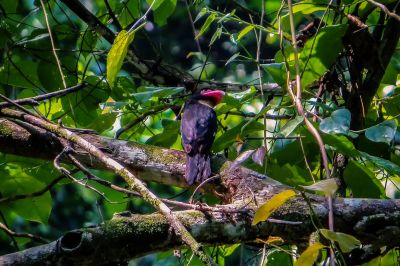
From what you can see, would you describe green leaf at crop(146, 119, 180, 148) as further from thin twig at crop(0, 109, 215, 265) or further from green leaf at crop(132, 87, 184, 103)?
thin twig at crop(0, 109, 215, 265)

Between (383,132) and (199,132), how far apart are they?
1447mm

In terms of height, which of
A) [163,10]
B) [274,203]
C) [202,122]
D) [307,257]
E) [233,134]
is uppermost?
[163,10]

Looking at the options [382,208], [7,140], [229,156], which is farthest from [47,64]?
[382,208]

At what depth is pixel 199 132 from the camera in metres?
3.61

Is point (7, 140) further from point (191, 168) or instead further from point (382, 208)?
point (382, 208)

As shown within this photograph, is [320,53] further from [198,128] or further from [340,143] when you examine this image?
[198,128]

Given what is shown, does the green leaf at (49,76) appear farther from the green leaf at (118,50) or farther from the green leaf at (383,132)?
the green leaf at (383,132)

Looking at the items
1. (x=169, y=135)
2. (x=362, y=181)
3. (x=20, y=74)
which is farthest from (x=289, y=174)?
(x=20, y=74)

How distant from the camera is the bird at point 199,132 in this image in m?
2.67

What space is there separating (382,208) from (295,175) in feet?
1.88

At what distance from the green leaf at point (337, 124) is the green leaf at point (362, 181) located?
591 mm

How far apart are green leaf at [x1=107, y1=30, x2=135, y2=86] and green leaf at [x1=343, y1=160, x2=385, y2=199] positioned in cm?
87

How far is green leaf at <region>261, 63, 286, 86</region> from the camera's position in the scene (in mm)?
2537

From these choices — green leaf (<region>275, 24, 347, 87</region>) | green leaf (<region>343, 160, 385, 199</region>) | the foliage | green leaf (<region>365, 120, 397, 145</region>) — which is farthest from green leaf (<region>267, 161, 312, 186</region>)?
green leaf (<region>365, 120, 397, 145</region>)
